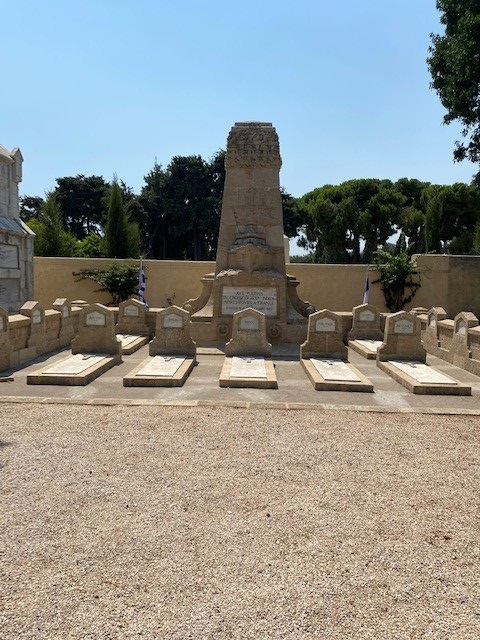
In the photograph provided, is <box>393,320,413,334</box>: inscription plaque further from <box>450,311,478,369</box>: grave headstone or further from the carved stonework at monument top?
the carved stonework at monument top

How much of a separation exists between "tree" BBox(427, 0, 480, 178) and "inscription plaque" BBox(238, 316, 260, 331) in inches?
456

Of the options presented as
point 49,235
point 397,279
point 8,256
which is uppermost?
point 49,235

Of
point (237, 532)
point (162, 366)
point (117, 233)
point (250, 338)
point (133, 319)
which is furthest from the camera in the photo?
point (117, 233)

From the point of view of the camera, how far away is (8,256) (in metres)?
12.4

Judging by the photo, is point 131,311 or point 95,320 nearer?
point 95,320

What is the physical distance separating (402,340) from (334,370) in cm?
204

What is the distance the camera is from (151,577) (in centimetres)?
256

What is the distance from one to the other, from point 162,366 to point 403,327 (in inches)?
194

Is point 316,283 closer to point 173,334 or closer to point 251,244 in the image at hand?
point 251,244

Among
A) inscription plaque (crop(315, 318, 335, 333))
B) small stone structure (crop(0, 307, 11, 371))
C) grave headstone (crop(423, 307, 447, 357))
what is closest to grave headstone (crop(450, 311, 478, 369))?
grave headstone (crop(423, 307, 447, 357))

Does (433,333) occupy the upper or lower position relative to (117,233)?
lower

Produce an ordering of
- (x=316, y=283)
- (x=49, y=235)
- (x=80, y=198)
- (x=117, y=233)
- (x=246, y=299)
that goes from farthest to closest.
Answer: (x=80, y=198) → (x=117, y=233) → (x=49, y=235) → (x=316, y=283) → (x=246, y=299)

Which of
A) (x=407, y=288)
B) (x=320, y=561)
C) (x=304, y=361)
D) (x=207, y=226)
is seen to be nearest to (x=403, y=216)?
(x=207, y=226)

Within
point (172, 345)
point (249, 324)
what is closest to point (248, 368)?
point (249, 324)
